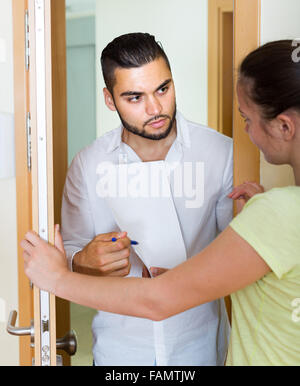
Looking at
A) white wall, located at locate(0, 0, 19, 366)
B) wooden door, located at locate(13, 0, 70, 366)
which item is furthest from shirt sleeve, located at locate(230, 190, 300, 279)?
white wall, located at locate(0, 0, 19, 366)

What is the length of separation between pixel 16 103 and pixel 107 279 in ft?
2.04

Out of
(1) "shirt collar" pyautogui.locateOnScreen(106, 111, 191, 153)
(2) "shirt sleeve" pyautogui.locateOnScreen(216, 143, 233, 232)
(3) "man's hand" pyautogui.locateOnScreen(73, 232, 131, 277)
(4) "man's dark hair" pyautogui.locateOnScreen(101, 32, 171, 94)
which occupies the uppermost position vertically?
(4) "man's dark hair" pyautogui.locateOnScreen(101, 32, 171, 94)

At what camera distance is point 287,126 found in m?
0.83

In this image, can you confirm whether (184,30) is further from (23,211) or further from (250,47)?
(23,211)

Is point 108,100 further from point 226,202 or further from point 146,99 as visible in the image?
point 226,202

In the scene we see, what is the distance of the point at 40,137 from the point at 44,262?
0.32 m

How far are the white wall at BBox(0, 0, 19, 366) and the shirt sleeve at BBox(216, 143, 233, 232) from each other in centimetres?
65

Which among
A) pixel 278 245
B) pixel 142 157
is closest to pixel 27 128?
pixel 142 157

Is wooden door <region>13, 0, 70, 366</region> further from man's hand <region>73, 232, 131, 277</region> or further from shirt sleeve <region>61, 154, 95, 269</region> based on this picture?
man's hand <region>73, 232, 131, 277</region>

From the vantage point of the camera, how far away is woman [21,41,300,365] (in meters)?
0.78

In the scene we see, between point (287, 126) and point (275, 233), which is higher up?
point (287, 126)

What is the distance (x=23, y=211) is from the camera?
1.29 meters

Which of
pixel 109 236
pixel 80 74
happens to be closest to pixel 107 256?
pixel 109 236

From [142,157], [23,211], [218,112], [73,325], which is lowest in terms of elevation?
[73,325]
